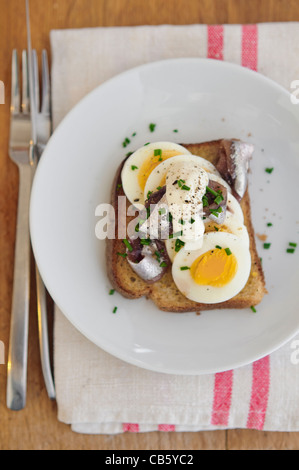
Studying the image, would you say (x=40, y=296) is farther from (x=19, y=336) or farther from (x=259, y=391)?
(x=259, y=391)

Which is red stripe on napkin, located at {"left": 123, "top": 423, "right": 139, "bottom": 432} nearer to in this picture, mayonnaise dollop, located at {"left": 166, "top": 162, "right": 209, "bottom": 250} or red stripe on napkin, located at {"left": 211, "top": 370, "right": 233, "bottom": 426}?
red stripe on napkin, located at {"left": 211, "top": 370, "right": 233, "bottom": 426}

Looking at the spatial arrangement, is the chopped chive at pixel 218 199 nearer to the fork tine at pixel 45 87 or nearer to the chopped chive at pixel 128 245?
the chopped chive at pixel 128 245

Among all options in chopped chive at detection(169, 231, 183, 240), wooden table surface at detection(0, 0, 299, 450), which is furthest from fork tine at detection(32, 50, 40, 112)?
chopped chive at detection(169, 231, 183, 240)

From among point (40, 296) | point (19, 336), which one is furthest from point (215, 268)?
point (19, 336)

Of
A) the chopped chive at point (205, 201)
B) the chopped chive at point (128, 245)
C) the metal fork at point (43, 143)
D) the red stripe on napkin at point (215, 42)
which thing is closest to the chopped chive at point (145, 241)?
the chopped chive at point (128, 245)

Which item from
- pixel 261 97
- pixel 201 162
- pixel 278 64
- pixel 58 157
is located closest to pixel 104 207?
pixel 58 157

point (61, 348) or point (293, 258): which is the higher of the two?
point (293, 258)
